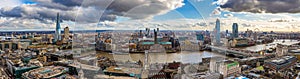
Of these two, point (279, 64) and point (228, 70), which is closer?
point (228, 70)

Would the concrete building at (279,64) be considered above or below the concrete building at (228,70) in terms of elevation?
below

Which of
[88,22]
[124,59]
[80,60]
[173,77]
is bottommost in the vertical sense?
[173,77]

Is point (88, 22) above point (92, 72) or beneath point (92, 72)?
above

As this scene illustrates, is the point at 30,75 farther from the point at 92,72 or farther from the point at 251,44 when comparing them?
the point at 251,44

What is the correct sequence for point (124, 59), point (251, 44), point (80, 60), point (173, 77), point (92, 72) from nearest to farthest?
point (80, 60) → point (92, 72) → point (124, 59) → point (173, 77) → point (251, 44)

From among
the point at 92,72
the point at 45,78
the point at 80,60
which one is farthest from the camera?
the point at 45,78

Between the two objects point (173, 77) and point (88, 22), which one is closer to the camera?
point (88, 22)

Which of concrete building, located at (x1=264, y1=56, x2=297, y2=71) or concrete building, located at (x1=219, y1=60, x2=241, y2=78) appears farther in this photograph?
concrete building, located at (x1=264, y1=56, x2=297, y2=71)

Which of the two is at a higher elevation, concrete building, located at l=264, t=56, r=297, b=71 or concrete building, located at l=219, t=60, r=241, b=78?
concrete building, located at l=219, t=60, r=241, b=78

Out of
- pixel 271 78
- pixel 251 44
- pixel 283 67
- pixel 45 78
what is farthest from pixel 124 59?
pixel 251 44

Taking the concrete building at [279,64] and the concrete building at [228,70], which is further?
the concrete building at [279,64]
